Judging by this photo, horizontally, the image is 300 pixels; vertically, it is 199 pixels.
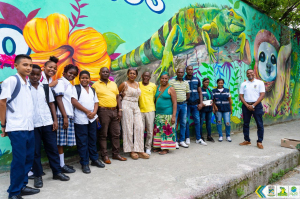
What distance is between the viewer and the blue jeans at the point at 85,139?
3.39 metres

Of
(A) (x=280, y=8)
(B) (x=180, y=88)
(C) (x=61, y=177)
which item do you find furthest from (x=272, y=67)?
(C) (x=61, y=177)

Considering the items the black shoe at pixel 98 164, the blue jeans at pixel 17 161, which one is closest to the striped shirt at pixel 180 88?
the black shoe at pixel 98 164

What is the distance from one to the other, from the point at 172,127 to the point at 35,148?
8.26ft

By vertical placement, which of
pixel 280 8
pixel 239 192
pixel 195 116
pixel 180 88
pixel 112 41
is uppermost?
pixel 280 8

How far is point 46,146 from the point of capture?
304 centimetres

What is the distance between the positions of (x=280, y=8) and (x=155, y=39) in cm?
642

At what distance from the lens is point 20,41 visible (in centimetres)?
342

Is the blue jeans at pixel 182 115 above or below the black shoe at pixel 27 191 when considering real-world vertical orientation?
above

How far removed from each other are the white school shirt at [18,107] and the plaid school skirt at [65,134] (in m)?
0.73

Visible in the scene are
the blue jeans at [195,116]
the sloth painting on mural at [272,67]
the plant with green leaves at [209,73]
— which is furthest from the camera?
the sloth painting on mural at [272,67]

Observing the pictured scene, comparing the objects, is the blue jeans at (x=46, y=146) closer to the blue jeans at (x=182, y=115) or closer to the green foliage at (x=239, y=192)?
the green foliage at (x=239, y=192)

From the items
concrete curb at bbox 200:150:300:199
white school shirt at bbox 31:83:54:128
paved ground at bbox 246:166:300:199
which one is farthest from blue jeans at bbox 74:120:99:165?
paved ground at bbox 246:166:300:199

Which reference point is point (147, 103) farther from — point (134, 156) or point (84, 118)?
point (84, 118)

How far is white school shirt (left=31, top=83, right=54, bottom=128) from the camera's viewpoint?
2816 millimetres
